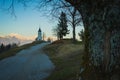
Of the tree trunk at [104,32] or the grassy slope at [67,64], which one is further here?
the grassy slope at [67,64]

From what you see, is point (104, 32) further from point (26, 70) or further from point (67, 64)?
point (67, 64)

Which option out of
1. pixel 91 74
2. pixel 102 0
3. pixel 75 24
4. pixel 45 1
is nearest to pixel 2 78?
pixel 45 1

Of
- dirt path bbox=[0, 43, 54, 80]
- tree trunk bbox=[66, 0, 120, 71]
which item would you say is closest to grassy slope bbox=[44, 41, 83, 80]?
dirt path bbox=[0, 43, 54, 80]

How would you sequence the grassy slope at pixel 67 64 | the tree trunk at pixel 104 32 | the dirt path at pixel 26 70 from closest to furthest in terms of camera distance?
1. the tree trunk at pixel 104 32
2. the grassy slope at pixel 67 64
3. the dirt path at pixel 26 70

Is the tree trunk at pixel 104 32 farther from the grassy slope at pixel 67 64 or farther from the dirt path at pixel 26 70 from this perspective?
the dirt path at pixel 26 70

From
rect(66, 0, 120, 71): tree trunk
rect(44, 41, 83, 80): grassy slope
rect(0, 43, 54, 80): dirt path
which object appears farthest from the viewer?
→ rect(0, 43, 54, 80): dirt path

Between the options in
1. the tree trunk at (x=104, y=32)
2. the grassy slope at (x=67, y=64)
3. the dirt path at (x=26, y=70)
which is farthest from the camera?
the dirt path at (x=26, y=70)

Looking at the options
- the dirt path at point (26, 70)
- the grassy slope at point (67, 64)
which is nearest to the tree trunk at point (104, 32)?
the grassy slope at point (67, 64)

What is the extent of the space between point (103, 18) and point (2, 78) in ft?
32.5

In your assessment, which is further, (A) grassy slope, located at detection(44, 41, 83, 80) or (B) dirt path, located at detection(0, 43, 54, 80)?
(B) dirt path, located at detection(0, 43, 54, 80)

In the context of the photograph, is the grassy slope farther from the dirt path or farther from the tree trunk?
the tree trunk

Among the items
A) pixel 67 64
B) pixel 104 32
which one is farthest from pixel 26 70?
pixel 104 32

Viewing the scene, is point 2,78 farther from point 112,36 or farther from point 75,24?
point 75,24

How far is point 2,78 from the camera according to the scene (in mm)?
14531
